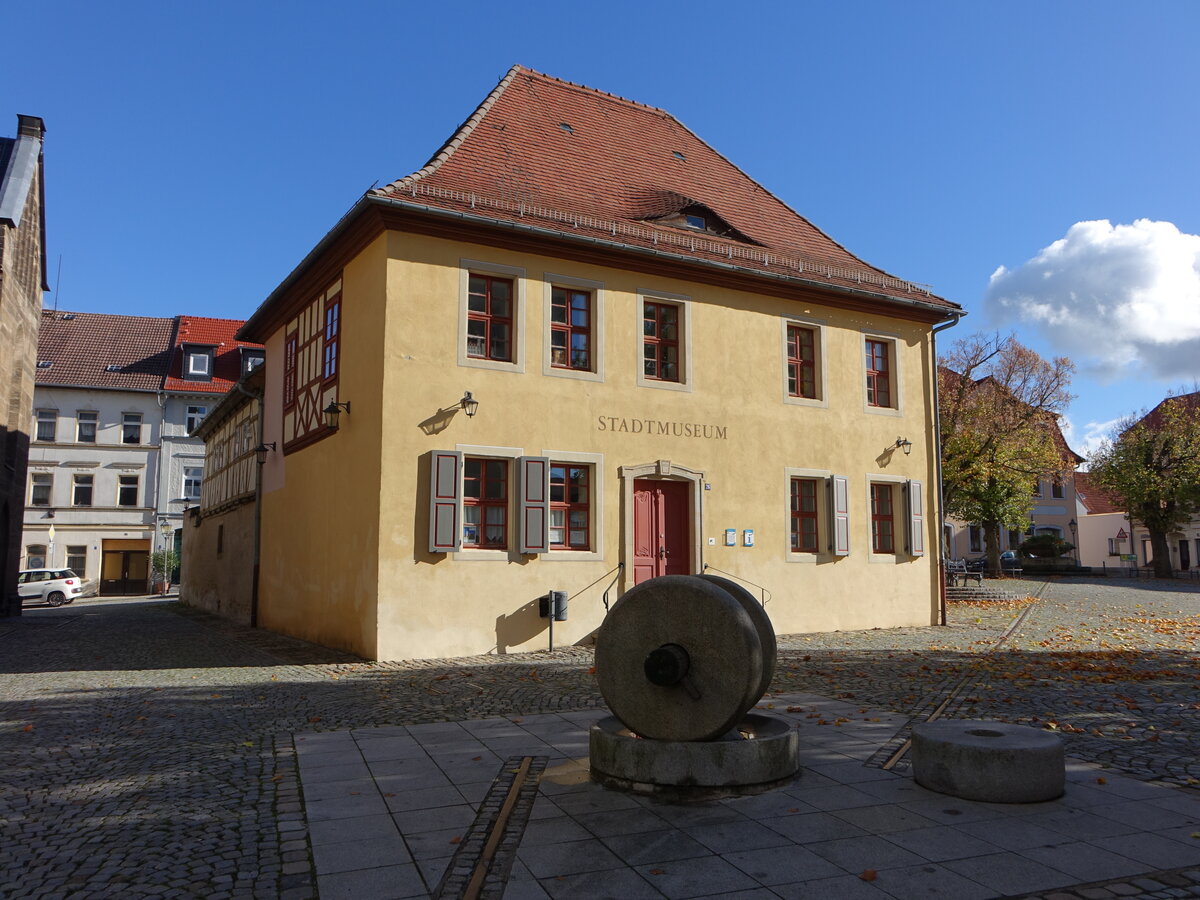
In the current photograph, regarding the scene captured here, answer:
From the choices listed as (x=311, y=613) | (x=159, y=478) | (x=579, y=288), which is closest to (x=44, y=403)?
(x=159, y=478)

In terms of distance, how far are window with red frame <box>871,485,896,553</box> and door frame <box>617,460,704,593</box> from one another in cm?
416

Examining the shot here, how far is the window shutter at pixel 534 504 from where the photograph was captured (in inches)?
526

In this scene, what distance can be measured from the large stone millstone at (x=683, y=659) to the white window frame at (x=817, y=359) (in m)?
11.0

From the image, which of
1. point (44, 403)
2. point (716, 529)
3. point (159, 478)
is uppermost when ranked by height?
point (44, 403)

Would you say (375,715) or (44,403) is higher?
(44,403)

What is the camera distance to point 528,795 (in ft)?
17.8

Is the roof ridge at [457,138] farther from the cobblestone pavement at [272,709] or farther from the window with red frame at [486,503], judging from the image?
the cobblestone pavement at [272,709]

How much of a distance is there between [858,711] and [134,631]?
16157mm

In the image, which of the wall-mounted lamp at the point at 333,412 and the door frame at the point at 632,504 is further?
the door frame at the point at 632,504

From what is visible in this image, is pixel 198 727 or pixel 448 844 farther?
pixel 198 727

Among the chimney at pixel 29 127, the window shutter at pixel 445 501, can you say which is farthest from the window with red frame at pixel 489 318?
the chimney at pixel 29 127

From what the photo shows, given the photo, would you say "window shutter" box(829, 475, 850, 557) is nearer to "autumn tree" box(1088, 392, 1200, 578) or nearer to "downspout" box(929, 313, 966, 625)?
"downspout" box(929, 313, 966, 625)

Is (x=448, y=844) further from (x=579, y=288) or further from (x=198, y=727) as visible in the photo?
(x=579, y=288)

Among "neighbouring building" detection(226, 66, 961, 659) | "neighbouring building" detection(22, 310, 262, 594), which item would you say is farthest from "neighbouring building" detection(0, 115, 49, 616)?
"neighbouring building" detection(22, 310, 262, 594)
